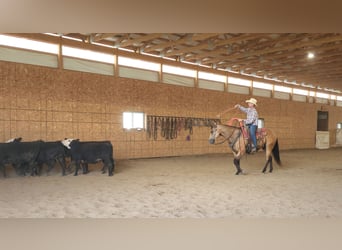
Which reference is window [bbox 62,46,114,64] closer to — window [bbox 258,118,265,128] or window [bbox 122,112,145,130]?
window [bbox 122,112,145,130]

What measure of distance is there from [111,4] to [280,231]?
2.31 m

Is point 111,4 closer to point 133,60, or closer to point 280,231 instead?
point 280,231

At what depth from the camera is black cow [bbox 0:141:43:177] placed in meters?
6.23

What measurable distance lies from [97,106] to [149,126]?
6.98 feet

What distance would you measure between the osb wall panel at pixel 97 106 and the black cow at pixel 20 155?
1.14 metres

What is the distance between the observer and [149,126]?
33.6ft

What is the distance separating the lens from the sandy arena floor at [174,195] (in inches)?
146

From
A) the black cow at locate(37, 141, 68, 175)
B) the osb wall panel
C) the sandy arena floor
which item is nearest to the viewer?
the sandy arena floor

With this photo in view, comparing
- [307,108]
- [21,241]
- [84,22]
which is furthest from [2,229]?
[307,108]

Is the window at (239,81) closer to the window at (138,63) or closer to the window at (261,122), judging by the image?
the window at (261,122)

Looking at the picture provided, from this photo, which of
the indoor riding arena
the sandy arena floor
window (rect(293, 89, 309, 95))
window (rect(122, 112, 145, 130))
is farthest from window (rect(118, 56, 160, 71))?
window (rect(293, 89, 309, 95))

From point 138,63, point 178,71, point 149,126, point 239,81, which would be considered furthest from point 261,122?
point 138,63

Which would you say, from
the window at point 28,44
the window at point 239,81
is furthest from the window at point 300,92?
the window at point 28,44

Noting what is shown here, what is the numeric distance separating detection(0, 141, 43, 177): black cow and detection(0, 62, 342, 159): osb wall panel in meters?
1.14
